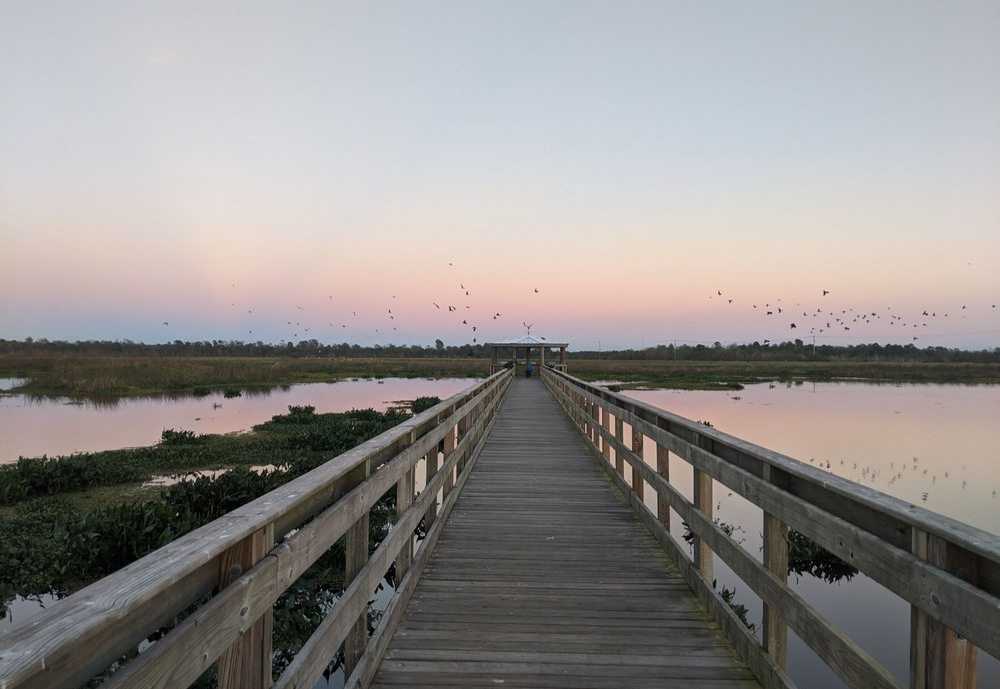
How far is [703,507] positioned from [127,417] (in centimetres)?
2474

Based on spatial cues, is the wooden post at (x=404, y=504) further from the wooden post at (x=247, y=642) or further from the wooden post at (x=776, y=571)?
the wooden post at (x=776, y=571)

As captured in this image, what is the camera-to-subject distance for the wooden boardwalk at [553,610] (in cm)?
304

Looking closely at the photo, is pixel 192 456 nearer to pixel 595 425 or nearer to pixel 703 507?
pixel 595 425

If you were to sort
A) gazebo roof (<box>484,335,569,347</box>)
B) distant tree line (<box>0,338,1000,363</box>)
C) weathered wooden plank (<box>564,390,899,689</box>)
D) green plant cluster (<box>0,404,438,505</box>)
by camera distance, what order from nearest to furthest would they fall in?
weathered wooden plank (<box>564,390,899,689</box>)
green plant cluster (<box>0,404,438,505</box>)
gazebo roof (<box>484,335,569,347</box>)
distant tree line (<box>0,338,1000,363</box>)

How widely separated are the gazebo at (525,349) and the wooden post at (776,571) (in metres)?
29.2

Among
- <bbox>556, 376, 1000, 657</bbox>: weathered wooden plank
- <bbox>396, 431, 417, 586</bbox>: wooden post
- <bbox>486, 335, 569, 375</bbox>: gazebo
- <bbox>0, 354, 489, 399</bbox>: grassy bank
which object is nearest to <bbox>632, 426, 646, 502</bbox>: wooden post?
<bbox>396, 431, 417, 586</bbox>: wooden post

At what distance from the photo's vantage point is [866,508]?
6.76 ft

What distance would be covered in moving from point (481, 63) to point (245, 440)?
1283 centimetres

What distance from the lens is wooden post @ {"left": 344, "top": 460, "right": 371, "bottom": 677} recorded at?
105 inches

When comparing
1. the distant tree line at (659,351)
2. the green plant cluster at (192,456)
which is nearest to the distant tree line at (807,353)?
the distant tree line at (659,351)

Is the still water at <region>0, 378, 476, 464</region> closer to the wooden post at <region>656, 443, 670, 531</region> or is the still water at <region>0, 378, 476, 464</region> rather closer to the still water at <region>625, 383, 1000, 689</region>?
the still water at <region>625, 383, 1000, 689</region>

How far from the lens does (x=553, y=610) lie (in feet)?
12.6

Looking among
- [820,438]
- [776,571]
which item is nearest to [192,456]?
[776,571]

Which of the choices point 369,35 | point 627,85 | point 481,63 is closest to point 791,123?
point 627,85
